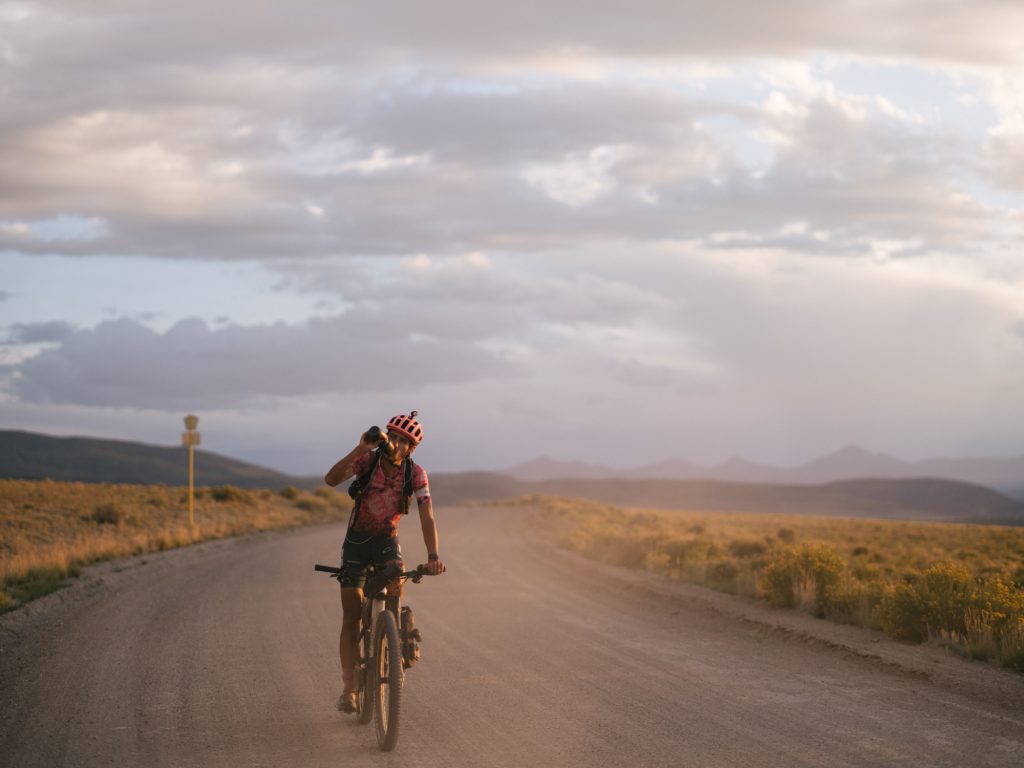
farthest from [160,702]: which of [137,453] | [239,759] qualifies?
[137,453]

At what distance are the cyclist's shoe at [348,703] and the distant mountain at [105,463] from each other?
121 metres

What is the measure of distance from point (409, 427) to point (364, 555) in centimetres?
111

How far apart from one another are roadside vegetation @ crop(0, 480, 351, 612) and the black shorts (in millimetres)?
9670

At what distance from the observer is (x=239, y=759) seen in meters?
7.47

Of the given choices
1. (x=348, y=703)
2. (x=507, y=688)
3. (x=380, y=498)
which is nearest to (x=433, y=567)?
(x=380, y=498)

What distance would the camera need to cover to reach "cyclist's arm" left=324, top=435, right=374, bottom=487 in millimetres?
7793

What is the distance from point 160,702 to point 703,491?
524ft

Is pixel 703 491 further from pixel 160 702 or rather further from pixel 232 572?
pixel 160 702

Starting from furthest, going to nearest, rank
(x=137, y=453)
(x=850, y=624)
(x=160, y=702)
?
(x=137, y=453) → (x=850, y=624) → (x=160, y=702)

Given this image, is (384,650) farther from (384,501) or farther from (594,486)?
(594,486)

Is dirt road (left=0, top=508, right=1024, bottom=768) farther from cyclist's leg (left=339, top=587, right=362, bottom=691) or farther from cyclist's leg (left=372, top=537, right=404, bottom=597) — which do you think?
cyclist's leg (left=372, top=537, right=404, bottom=597)

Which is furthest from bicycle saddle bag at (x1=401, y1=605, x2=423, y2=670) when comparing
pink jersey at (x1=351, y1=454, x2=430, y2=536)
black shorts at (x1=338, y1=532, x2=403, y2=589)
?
pink jersey at (x1=351, y1=454, x2=430, y2=536)

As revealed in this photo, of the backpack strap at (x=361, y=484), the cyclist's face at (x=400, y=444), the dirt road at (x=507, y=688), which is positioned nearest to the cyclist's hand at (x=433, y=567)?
the backpack strap at (x=361, y=484)

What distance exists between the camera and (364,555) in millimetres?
8305
